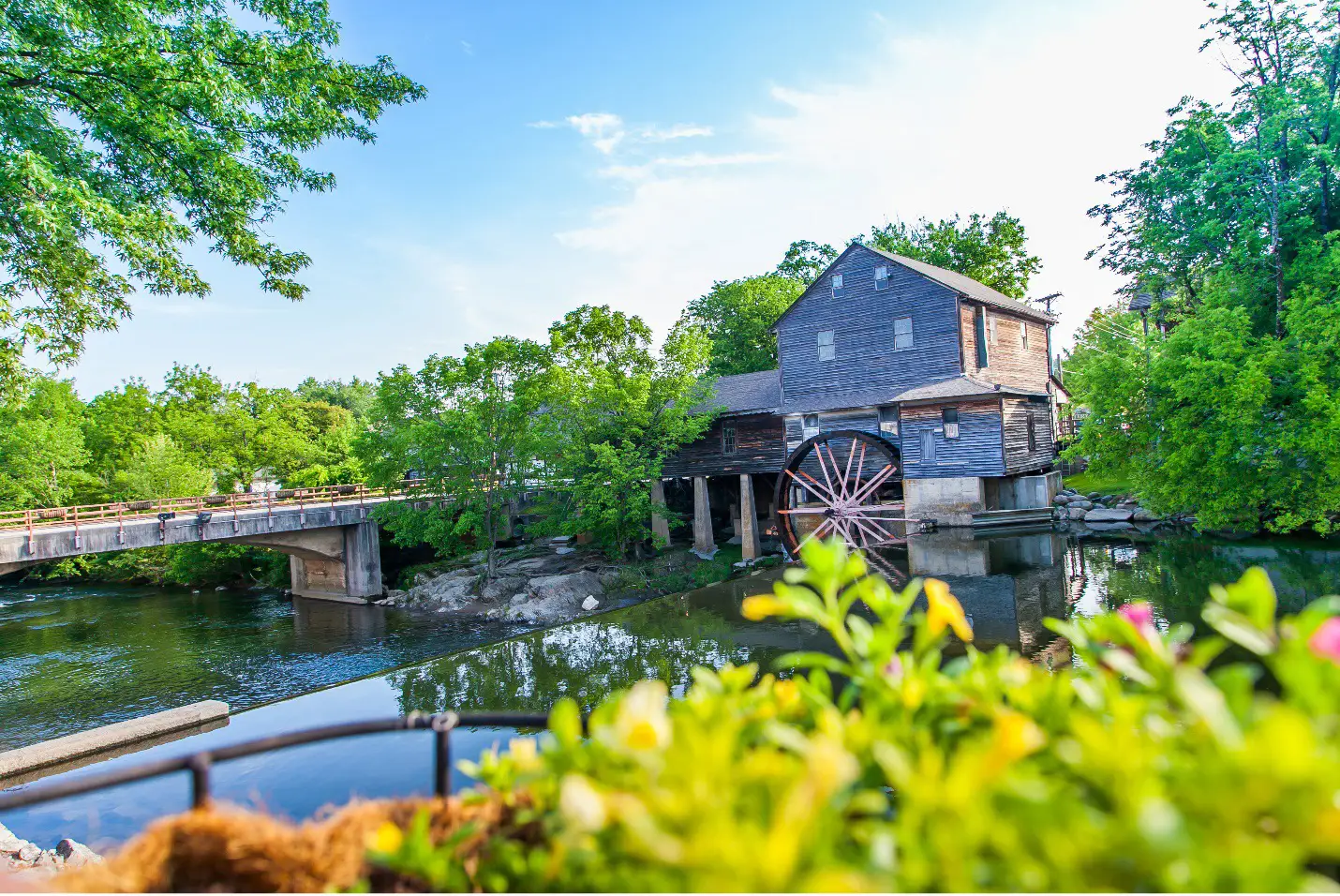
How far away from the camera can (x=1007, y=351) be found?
24594mm

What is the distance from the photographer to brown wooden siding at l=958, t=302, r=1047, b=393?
22641mm

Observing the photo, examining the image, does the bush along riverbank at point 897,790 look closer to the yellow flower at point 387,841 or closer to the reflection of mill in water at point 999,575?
the yellow flower at point 387,841

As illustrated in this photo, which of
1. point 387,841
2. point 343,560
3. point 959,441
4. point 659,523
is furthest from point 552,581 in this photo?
point 387,841

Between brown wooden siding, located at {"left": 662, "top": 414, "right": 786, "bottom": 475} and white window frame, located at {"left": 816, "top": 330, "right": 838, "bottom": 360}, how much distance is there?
301cm

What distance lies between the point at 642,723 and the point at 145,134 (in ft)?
39.4

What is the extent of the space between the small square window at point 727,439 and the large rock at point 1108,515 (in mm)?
12305

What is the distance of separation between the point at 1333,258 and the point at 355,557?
29.2 meters

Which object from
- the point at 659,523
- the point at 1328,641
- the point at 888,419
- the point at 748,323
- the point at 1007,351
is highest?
the point at 748,323

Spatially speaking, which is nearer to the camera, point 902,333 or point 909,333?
point 909,333

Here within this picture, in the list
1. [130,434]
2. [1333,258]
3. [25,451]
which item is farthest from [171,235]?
[130,434]

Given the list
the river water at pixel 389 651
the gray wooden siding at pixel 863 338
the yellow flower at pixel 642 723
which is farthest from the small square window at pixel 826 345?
the yellow flower at pixel 642 723

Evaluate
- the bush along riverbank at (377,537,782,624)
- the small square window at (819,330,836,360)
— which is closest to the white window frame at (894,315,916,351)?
the small square window at (819,330,836,360)

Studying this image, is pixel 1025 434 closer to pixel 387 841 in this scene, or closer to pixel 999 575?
pixel 999 575

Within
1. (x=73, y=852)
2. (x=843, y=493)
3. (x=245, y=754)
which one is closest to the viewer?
(x=245, y=754)
